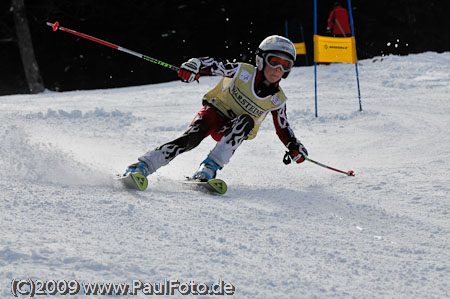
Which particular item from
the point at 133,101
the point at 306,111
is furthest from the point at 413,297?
the point at 133,101

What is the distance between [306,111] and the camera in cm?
884

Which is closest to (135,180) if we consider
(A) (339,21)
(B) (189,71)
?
(B) (189,71)

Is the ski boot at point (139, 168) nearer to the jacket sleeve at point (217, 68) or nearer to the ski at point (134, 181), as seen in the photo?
the ski at point (134, 181)

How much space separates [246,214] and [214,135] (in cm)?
145

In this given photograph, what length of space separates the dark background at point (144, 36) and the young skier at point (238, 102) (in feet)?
44.7

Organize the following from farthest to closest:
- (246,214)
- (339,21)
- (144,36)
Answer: (144,36), (339,21), (246,214)

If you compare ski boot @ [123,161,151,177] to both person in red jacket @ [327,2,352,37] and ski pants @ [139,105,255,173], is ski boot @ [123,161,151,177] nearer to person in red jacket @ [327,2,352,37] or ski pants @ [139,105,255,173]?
ski pants @ [139,105,255,173]

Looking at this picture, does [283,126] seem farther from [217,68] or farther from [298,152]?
[217,68]

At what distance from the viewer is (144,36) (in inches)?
711

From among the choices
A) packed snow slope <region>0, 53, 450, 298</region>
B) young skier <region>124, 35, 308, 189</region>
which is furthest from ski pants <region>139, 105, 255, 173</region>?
packed snow slope <region>0, 53, 450, 298</region>

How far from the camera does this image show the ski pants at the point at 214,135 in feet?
13.4

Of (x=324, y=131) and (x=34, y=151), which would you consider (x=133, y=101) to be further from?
(x=34, y=151)

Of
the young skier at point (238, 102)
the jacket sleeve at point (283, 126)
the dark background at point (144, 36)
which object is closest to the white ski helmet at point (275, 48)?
the young skier at point (238, 102)

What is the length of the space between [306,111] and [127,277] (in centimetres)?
698
